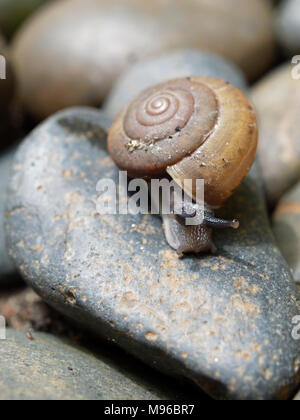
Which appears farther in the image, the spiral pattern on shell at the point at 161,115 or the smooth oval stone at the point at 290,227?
the smooth oval stone at the point at 290,227

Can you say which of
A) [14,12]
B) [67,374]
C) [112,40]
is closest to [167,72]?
[112,40]

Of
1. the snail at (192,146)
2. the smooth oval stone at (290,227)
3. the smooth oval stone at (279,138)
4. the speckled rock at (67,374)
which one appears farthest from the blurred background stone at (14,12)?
the speckled rock at (67,374)

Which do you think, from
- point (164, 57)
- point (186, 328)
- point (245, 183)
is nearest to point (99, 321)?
point (186, 328)

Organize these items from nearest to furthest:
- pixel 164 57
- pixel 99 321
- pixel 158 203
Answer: pixel 99 321
pixel 158 203
pixel 164 57

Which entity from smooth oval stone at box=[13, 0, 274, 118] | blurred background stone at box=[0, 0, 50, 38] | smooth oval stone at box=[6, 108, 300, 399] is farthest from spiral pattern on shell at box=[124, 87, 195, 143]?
blurred background stone at box=[0, 0, 50, 38]

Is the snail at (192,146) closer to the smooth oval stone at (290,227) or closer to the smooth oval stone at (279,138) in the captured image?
the smooth oval stone at (290,227)

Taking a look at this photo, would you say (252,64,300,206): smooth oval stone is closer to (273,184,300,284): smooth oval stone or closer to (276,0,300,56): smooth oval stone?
(273,184,300,284): smooth oval stone

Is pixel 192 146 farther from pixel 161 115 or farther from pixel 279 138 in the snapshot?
pixel 279 138

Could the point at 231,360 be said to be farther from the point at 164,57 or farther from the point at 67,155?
the point at 164,57
